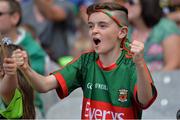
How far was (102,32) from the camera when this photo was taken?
164 inches

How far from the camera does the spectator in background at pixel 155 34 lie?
6.98 meters

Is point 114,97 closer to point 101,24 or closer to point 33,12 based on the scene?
point 101,24

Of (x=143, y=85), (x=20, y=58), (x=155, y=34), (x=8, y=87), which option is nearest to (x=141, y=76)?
(x=143, y=85)

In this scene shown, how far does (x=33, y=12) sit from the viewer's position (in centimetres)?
827

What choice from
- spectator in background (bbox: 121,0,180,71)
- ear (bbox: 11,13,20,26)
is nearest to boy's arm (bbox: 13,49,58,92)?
ear (bbox: 11,13,20,26)

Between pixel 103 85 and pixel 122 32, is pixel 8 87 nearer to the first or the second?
pixel 103 85

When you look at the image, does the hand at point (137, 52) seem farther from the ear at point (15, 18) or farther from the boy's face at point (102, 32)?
the ear at point (15, 18)

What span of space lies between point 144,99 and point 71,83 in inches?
21.5

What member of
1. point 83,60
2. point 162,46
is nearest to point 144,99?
point 83,60

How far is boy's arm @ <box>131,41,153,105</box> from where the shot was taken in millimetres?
3869

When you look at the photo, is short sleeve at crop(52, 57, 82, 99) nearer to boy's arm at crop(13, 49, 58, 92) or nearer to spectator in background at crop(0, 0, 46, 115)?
boy's arm at crop(13, 49, 58, 92)

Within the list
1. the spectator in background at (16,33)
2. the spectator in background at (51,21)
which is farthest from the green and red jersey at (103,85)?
the spectator in background at (51,21)

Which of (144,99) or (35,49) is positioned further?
(35,49)

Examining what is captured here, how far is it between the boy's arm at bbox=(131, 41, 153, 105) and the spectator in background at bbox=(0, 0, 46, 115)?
7.97 feet
